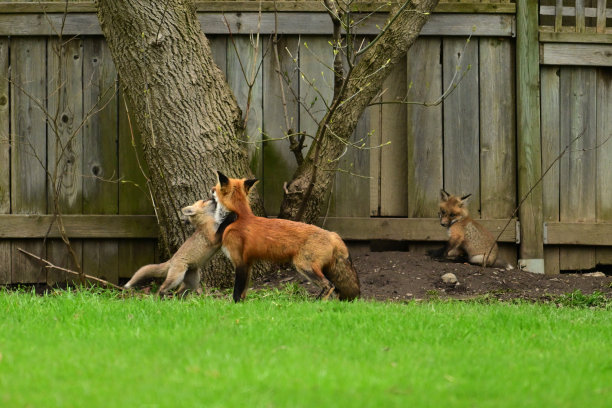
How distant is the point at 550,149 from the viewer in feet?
33.2

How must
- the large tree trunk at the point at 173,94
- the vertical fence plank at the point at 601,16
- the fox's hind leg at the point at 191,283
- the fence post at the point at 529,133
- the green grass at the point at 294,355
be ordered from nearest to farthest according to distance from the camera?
the green grass at the point at 294,355
the fox's hind leg at the point at 191,283
the large tree trunk at the point at 173,94
the fence post at the point at 529,133
the vertical fence plank at the point at 601,16

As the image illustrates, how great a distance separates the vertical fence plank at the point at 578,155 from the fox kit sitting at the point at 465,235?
1.03 m

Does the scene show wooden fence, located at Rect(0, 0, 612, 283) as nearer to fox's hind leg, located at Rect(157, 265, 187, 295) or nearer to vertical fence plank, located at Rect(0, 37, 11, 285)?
vertical fence plank, located at Rect(0, 37, 11, 285)

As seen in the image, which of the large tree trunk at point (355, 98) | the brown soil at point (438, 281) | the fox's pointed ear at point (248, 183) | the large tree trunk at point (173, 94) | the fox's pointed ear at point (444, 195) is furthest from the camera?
the fox's pointed ear at point (444, 195)

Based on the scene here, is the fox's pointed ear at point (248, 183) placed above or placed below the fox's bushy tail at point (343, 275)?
above

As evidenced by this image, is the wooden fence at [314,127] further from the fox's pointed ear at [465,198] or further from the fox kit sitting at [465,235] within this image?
the fox's pointed ear at [465,198]

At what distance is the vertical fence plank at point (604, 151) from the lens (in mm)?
10156

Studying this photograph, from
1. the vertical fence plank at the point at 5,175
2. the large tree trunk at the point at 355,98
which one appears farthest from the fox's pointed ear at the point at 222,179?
the vertical fence plank at the point at 5,175

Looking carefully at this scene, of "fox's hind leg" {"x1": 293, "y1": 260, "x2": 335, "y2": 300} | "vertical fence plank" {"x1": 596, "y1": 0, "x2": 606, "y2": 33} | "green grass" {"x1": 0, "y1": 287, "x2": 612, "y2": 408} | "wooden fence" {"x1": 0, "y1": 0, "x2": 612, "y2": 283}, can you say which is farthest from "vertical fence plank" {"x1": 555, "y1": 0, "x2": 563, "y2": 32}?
"fox's hind leg" {"x1": 293, "y1": 260, "x2": 335, "y2": 300}

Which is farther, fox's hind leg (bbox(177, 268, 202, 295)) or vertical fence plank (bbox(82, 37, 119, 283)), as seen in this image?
vertical fence plank (bbox(82, 37, 119, 283))

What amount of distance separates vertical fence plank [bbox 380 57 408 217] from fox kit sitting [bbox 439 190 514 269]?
576 millimetres

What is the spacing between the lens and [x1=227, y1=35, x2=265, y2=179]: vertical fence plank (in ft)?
32.2

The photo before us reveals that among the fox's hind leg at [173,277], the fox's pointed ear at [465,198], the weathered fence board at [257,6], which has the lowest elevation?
the fox's hind leg at [173,277]

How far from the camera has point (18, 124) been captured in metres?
9.84
